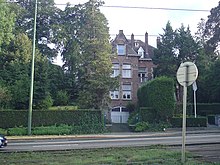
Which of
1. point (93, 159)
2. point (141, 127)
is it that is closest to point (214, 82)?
point (141, 127)

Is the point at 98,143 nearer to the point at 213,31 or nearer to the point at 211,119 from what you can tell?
the point at 211,119

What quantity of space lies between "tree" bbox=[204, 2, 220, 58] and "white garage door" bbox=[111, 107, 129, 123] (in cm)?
1956

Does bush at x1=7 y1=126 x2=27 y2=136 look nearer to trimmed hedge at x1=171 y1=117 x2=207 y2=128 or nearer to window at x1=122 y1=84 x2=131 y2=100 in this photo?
trimmed hedge at x1=171 y1=117 x2=207 y2=128

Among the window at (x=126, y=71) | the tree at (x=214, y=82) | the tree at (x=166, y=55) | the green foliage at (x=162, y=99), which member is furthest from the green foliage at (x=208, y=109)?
the window at (x=126, y=71)

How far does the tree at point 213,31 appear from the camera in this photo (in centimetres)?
6009

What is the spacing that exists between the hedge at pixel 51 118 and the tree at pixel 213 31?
107 ft

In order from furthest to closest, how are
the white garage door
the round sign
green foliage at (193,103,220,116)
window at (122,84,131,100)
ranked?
window at (122,84,131,100) < the white garage door < green foliage at (193,103,220,116) < the round sign

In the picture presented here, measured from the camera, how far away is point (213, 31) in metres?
61.3

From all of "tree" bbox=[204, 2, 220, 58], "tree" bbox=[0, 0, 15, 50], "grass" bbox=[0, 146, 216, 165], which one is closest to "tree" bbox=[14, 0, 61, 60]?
"tree" bbox=[0, 0, 15, 50]

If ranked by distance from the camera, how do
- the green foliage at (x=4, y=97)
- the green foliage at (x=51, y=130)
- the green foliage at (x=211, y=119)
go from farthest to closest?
1. the green foliage at (x=211, y=119)
2. the green foliage at (x=4, y=97)
3. the green foliage at (x=51, y=130)

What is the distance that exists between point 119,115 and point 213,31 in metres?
24.2

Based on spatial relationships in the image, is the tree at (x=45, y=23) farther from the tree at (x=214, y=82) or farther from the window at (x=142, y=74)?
the tree at (x=214, y=82)

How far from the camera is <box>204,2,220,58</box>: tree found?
197ft

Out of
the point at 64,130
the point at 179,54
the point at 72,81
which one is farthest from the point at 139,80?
the point at 64,130
